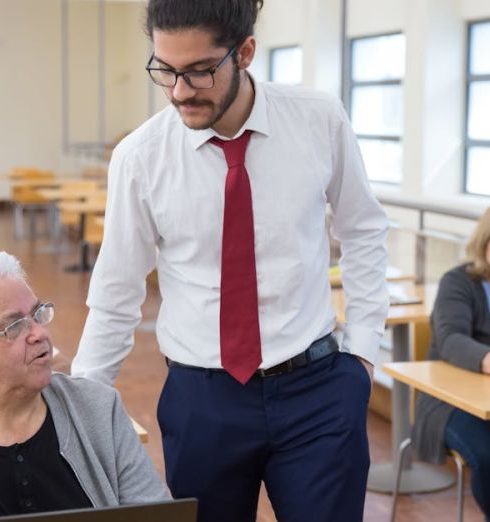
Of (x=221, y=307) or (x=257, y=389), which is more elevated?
(x=221, y=307)

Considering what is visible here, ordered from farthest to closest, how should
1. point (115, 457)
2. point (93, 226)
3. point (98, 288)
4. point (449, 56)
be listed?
point (93, 226) < point (449, 56) < point (98, 288) < point (115, 457)

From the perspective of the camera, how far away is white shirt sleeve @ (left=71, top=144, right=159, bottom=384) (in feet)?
7.06

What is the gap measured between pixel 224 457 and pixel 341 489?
0.77 ft

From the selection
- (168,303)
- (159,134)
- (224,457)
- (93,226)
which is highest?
(159,134)

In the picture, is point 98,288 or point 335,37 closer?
point 98,288

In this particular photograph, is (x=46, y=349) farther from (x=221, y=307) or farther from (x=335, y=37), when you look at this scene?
(x=335, y=37)

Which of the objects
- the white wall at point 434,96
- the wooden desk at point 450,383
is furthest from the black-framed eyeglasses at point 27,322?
the white wall at point 434,96

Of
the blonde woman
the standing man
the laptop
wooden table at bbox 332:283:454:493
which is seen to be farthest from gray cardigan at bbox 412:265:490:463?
the laptop

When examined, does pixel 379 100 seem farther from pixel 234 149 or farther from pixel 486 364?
pixel 234 149

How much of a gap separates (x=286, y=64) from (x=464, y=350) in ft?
30.9

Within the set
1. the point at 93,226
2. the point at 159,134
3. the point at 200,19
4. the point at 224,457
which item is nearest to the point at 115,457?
the point at 224,457

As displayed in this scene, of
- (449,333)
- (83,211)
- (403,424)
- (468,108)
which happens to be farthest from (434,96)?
(449,333)

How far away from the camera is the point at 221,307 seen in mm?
2113

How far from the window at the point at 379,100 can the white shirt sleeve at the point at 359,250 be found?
7.64 m
